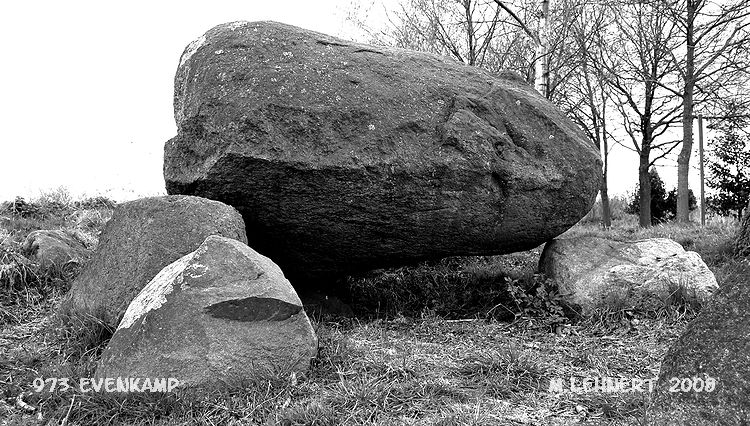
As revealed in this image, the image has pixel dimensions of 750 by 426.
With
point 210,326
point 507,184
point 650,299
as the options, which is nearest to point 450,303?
point 507,184

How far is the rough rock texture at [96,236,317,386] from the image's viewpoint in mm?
3805

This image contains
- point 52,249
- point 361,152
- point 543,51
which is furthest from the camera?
Answer: point 543,51

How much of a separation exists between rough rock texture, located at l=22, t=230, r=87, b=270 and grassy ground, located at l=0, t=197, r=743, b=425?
19 centimetres

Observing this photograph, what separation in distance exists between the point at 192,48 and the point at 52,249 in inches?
115

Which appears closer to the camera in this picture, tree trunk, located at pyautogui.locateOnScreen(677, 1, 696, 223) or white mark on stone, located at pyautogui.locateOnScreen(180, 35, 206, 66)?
white mark on stone, located at pyautogui.locateOnScreen(180, 35, 206, 66)

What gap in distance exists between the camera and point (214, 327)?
390 centimetres

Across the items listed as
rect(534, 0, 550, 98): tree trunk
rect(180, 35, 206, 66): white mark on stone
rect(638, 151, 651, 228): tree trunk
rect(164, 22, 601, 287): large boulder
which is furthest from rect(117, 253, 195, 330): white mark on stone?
rect(638, 151, 651, 228): tree trunk

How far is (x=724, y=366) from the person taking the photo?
7.06ft

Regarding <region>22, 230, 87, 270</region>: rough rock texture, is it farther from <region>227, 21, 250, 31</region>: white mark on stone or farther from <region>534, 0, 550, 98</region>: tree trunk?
<region>534, 0, 550, 98</region>: tree trunk

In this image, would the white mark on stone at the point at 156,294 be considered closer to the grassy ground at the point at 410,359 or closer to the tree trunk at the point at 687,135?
the grassy ground at the point at 410,359

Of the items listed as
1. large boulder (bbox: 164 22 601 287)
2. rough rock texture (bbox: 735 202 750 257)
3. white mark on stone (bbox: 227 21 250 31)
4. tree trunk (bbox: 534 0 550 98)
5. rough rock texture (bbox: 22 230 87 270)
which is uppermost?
tree trunk (bbox: 534 0 550 98)

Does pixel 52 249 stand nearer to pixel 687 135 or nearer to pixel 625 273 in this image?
pixel 625 273

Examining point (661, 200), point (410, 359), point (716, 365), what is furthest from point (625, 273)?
point (661, 200)

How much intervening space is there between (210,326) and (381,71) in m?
2.94
